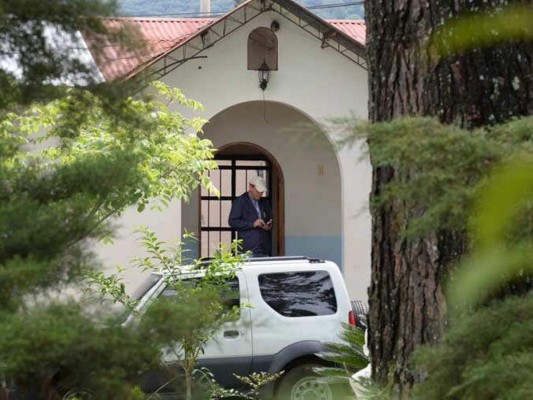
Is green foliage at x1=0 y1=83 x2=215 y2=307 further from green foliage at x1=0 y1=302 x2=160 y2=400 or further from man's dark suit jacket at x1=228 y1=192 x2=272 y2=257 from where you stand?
man's dark suit jacket at x1=228 y1=192 x2=272 y2=257

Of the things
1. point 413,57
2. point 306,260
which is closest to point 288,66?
point 306,260

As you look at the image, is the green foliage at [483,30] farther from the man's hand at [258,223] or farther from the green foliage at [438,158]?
the man's hand at [258,223]

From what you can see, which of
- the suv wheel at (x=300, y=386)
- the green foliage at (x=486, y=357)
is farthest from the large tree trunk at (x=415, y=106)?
the suv wheel at (x=300, y=386)

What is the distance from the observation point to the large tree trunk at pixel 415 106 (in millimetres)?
5164

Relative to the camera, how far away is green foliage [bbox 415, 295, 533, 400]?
109 inches

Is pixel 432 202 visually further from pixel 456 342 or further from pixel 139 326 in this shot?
pixel 139 326

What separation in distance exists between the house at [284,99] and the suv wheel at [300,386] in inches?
211

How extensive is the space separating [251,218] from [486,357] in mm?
14762

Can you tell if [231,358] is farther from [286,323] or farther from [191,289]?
[191,289]

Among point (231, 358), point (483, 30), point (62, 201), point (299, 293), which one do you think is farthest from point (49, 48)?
point (299, 293)

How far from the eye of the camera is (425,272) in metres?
5.49

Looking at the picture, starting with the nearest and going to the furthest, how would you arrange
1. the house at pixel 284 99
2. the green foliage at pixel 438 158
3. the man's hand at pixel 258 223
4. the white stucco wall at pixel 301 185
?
the green foliage at pixel 438 158, the man's hand at pixel 258 223, the house at pixel 284 99, the white stucco wall at pixel 301 185

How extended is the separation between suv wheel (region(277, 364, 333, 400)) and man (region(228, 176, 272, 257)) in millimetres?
5729

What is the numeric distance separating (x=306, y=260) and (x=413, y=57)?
718 cm
